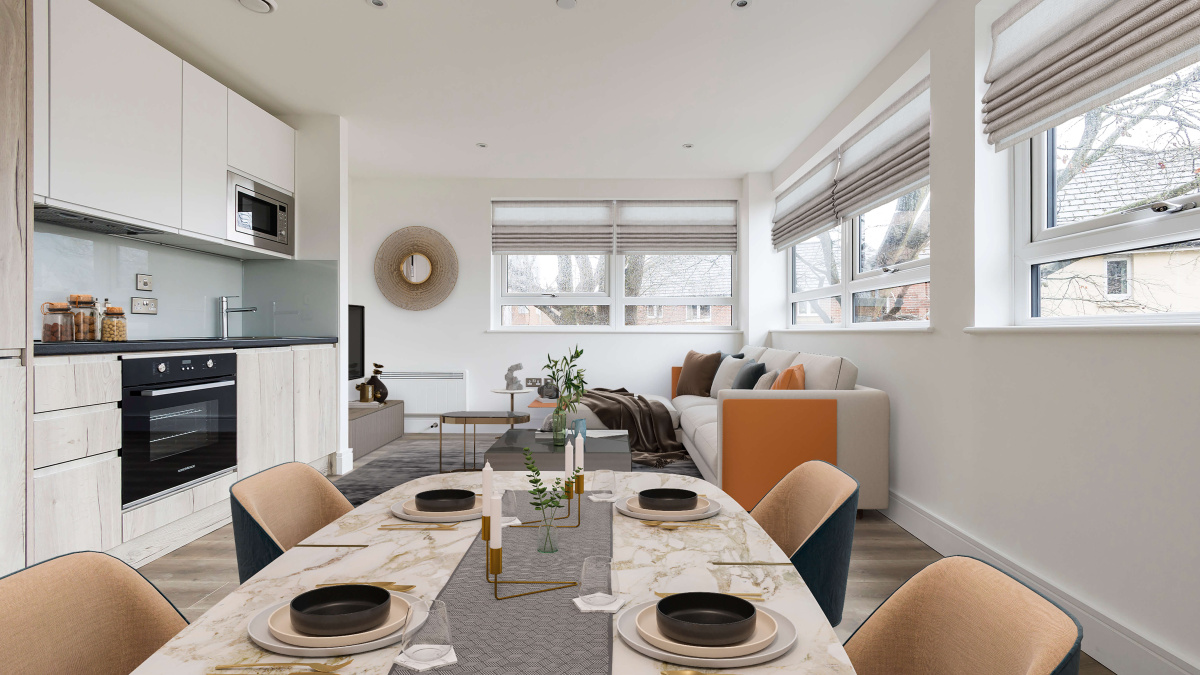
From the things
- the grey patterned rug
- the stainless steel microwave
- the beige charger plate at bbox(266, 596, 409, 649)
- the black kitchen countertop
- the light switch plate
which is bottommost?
the grey patterned rug

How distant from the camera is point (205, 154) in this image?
11.9 ft

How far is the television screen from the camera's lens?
6008 mm

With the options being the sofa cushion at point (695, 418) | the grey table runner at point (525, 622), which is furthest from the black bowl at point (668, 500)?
the sofa cushion at point (695, 418)

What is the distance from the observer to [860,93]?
4.17 meters

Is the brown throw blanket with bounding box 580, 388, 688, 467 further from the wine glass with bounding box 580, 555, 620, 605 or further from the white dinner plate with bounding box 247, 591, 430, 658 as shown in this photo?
the white dinner plate with bounding box 247, 591, 430, 658

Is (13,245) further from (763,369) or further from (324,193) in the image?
(763,369)

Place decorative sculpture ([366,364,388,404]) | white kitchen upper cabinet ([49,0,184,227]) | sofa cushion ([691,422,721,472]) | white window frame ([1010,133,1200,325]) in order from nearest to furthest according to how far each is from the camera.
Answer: white window frame ([1010,133,1200,325]) → white kitchen upper cabinet ([49,0,184,227]) → sofa cushion ([691,422,721,472]) → decorative sculpture ([366,364,388,404])

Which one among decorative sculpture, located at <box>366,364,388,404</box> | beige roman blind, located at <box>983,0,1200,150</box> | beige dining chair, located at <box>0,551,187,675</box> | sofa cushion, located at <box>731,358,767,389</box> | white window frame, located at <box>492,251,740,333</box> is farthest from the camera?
white window frame, located at <box>492,251,740,333</box>

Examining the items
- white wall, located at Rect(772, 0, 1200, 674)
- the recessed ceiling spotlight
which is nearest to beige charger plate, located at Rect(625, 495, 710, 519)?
white wall, located at Rect(772, 0, 1200, 674)

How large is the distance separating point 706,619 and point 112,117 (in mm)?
3471

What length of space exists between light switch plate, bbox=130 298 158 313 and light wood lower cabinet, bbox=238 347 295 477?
0.72m

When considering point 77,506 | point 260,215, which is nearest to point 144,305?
point 260,215

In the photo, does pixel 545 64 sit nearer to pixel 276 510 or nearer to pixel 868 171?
pixel 868 171

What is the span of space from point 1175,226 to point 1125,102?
0.56 m
